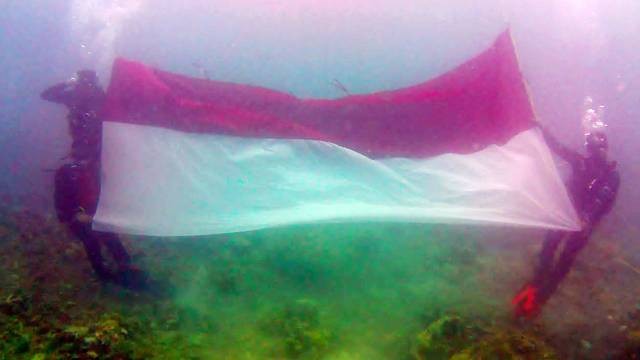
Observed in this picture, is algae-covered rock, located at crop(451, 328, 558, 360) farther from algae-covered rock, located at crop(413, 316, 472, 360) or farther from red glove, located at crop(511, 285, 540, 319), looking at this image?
red glove, located at crop(511, 285, 540, 319)

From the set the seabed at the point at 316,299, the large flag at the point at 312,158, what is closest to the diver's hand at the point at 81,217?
the seabed at the point at 316,299

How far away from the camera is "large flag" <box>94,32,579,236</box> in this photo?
4262 mm

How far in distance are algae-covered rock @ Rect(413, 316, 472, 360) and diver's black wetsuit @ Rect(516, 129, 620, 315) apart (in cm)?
117

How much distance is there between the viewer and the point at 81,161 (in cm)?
538

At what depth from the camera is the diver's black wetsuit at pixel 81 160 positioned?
5.29 m

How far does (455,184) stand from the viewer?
4395mm

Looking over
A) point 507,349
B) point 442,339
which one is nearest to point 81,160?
point 442,339

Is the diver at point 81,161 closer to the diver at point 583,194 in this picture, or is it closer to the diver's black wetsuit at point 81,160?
the diver's black wetsuit at point 81,160

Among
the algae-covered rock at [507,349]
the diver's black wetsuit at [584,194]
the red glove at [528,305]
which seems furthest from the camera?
the red glove at [528,305]

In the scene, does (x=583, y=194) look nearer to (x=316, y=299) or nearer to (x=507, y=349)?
(x=507, y=349)

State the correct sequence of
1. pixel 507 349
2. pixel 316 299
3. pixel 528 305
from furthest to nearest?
pixel 316 299 → pixel 528 305 → pixel 507 349

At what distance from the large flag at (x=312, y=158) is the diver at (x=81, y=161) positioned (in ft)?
3.18

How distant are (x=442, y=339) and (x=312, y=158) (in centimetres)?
217

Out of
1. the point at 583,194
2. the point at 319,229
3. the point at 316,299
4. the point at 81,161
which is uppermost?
the point at 583,194
